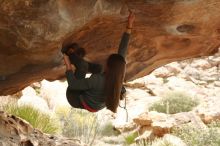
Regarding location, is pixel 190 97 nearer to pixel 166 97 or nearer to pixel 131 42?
pixel 166 97

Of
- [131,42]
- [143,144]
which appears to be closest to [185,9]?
[131,42]

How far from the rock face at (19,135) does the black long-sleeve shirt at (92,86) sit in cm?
207

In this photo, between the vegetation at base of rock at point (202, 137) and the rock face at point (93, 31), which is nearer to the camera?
the rock face at point (93, 31)

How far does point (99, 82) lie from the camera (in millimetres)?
6801

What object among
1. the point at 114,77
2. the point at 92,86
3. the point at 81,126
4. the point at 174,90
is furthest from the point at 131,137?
the point at 114,77

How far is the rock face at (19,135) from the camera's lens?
823 cm

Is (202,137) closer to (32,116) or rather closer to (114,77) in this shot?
(32,116)

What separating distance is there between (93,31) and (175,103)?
18174mm

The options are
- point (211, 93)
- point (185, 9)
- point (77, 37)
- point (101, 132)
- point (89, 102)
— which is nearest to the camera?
point (89, 102)

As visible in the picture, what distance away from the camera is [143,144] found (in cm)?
1744

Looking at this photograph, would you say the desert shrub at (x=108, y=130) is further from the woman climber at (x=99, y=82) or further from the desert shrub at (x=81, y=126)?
the woman climber at (x=99, y=82)

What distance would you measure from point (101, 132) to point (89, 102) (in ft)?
49.0

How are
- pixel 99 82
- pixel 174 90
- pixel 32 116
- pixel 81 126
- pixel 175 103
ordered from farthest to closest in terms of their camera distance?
pixel 174 90 → pixel 175 103 → pixel 81 126 → pixel 32 116 → pixel 99 82

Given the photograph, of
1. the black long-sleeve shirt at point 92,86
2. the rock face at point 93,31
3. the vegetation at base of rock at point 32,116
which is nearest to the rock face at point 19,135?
the rock face at point 93,31
